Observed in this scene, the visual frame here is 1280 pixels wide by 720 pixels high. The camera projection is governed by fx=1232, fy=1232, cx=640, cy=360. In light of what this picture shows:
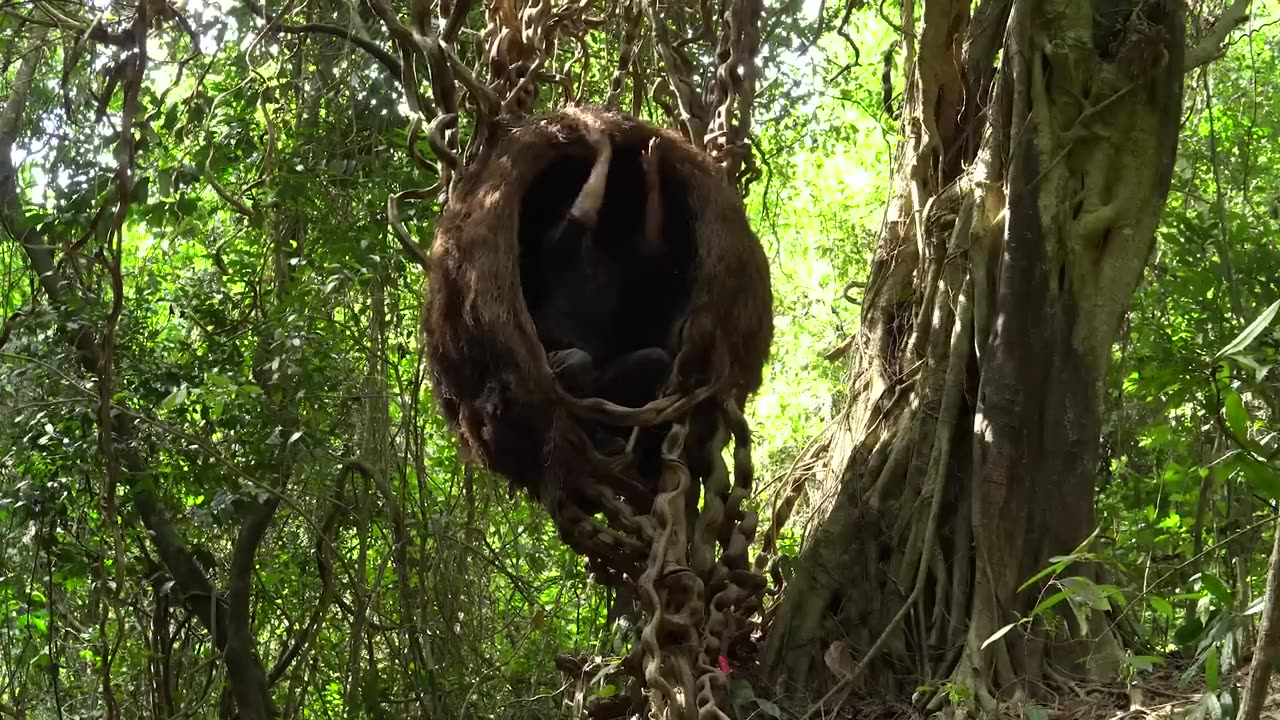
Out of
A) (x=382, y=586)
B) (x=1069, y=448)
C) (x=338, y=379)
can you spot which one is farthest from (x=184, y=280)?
(x=1069, y=448)

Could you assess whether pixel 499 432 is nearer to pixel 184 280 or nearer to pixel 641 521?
pixel 641 521

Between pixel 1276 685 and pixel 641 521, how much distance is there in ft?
3.44

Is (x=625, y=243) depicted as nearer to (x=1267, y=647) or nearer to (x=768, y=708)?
(x=768, y=708)

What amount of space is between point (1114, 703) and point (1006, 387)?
575 millimetres

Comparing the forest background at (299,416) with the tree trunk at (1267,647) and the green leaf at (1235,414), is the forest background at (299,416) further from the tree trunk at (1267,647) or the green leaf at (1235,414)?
the tree trunk at (1267,647)

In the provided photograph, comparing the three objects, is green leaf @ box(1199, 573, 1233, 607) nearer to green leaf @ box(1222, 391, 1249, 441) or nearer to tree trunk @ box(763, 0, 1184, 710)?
green leaf @ box(1222, 391, 1249, 441)

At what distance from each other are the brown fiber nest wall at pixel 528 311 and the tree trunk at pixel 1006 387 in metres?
0.40

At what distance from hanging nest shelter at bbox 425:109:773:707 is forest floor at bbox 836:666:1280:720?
0.29 meters

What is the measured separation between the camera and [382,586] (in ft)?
11.1

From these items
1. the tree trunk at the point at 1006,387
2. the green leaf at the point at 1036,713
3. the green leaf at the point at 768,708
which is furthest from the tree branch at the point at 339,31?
the green leaf at the point at 1036,713

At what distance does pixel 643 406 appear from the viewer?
2.27m

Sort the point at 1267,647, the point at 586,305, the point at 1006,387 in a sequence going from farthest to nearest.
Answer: the point at 586,305, the point at 1006,387, the point at 1267,647

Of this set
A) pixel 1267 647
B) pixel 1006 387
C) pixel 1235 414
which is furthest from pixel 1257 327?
pixel 1006 387

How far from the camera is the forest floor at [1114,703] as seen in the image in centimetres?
190
